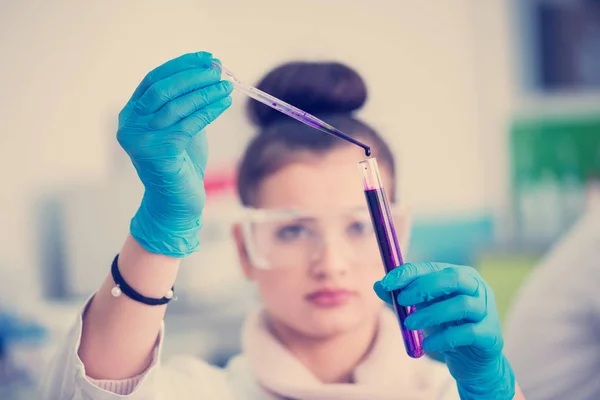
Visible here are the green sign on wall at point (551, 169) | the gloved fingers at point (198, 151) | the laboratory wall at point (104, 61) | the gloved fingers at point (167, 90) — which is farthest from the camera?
the green sign on wall at point (551, 169)

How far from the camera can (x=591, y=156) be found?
2.79 m

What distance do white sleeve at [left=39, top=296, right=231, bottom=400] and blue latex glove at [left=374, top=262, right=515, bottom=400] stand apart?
0.33 meters

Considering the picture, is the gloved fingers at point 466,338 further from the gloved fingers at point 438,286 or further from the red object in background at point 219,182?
the red object in background at point 219,182

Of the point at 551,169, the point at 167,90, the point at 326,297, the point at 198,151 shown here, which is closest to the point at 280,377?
the point at 326,297

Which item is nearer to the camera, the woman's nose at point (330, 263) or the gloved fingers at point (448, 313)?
the gloved fingers at point (448, 313)

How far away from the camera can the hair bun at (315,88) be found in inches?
41.0

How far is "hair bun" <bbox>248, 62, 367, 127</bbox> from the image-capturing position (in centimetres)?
104

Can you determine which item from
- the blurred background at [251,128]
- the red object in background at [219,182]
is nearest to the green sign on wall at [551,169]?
the blurred background at [251,128]

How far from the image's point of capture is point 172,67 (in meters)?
0.80

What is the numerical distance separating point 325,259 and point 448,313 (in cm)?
25

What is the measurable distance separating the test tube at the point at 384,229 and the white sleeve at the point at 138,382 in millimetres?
328

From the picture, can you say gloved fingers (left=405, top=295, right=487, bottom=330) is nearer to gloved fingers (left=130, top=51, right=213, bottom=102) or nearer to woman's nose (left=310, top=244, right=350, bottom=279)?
woman's nose (left=310, top=244, right=350, bottom=279)

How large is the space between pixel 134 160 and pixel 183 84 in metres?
0.12

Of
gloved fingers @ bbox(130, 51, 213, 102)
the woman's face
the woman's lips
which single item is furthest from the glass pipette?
the woman's lips
